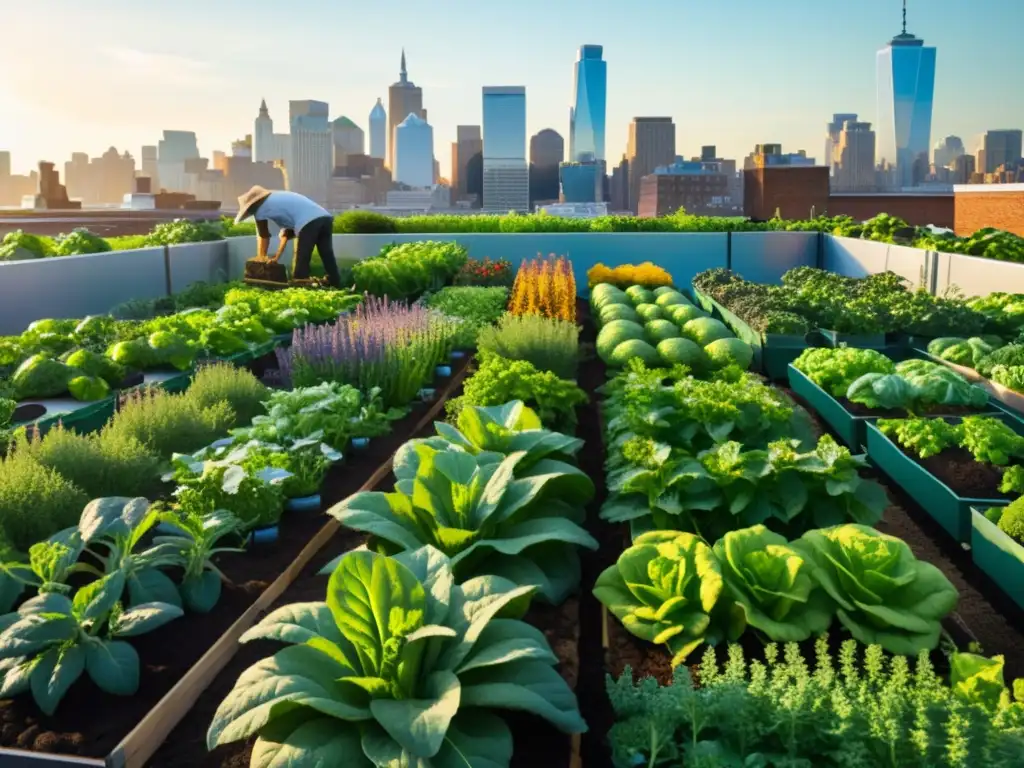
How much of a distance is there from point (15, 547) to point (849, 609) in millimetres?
2606

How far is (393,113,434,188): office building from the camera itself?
110m

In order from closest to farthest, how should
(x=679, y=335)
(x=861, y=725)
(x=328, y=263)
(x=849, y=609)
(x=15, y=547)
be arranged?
1. (x=861, y=725)
2. (x=849, y=609)
3. (x=15, y=547)
4. (x=679, y=335)
5. (x=328, y=263)

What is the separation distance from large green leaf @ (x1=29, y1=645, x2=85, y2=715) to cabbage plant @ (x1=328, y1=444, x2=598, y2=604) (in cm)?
83

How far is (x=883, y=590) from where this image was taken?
8.74 feet

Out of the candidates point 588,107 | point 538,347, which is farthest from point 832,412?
point 588,107

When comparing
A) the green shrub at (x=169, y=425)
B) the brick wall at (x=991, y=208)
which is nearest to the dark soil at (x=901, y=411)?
the green shrub at (x=169, y=425)

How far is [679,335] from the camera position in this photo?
674 centimetres

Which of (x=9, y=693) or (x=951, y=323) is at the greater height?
(x=951, y=323)

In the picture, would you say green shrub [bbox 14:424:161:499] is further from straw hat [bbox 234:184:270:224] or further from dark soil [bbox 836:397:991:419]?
straw hat [bbox 234:184:270:224]

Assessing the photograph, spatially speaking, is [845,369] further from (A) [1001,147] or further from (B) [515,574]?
(A) [1001,147]

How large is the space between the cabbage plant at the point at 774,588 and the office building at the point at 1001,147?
9507cm

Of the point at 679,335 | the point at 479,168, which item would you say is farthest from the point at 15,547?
the point at 479,168

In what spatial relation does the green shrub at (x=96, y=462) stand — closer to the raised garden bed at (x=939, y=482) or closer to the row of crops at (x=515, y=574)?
the row of crops at (x=515, y=574)

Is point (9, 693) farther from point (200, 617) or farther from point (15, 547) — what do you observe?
point (15, 547)
